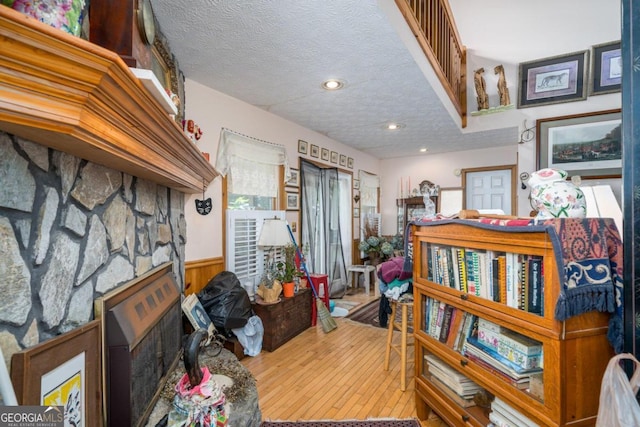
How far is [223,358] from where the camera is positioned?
6.38ft

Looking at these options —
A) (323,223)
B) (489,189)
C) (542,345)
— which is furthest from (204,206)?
(489,189)

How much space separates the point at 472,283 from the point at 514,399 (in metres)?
0.50

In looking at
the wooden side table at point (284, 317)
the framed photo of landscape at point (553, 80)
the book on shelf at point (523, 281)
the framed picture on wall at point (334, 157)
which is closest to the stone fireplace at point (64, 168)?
the book on shelf at point (523, 281)

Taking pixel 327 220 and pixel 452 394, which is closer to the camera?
pixel 452 394

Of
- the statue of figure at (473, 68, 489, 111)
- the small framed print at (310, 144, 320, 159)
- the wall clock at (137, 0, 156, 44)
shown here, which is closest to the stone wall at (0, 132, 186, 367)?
the wall clock at (137, 0, 156, 44)

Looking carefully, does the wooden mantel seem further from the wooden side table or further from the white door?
the white door

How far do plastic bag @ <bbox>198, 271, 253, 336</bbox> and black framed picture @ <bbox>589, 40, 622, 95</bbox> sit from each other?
3.89m

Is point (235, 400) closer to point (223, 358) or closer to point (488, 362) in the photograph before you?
point (223, 358)

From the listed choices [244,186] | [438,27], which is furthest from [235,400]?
[438,27]

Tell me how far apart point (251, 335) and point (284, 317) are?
39 cm

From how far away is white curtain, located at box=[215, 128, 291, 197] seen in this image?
9.33 ft

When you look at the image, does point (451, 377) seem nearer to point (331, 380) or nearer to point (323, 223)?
point (331, 380)

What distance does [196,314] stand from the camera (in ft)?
7.48

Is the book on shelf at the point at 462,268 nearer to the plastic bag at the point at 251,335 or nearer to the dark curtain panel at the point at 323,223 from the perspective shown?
the plastic bag at the point at 251,335
